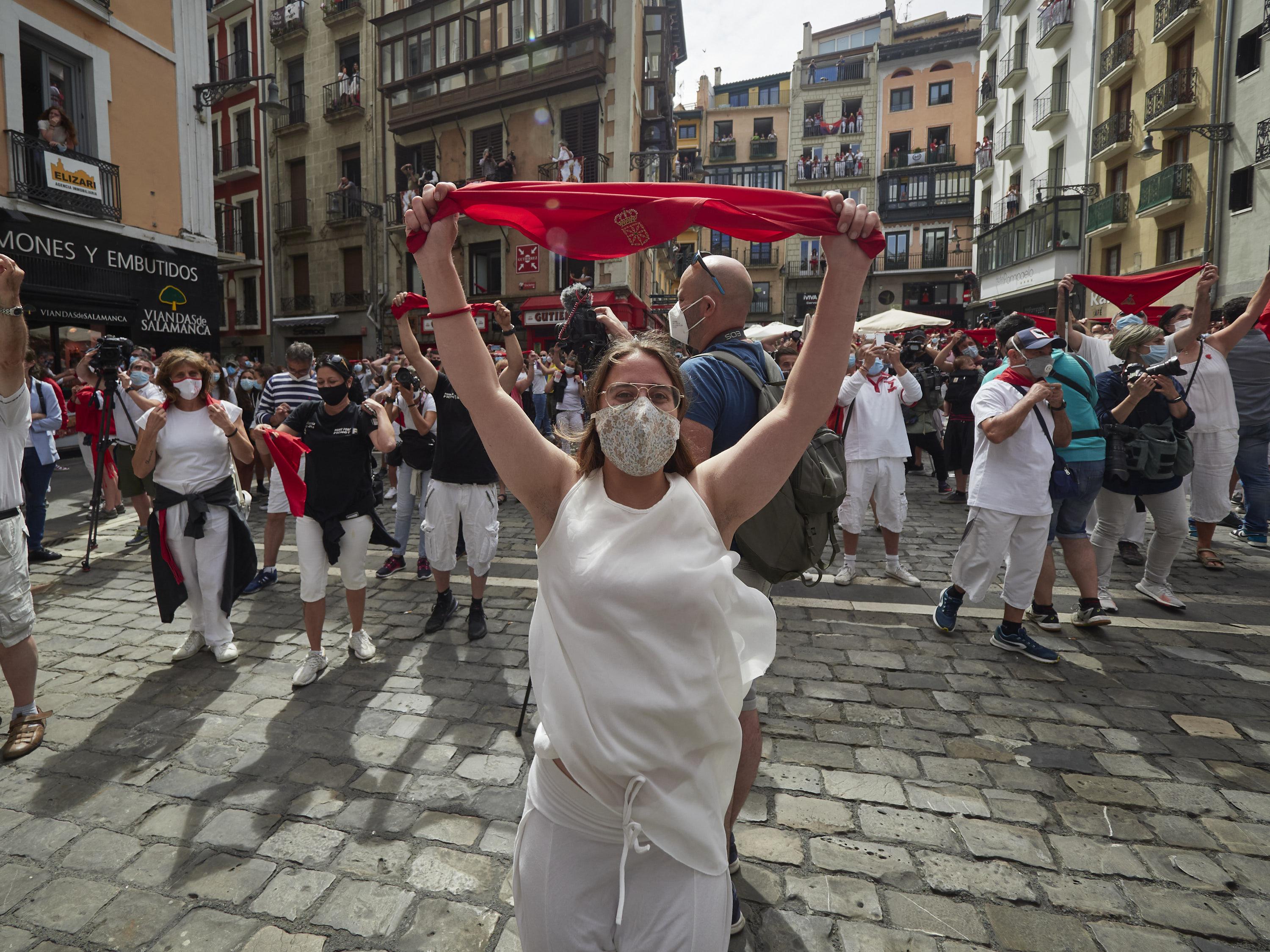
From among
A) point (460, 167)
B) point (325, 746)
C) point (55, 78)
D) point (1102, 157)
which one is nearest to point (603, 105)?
point (460, 167)

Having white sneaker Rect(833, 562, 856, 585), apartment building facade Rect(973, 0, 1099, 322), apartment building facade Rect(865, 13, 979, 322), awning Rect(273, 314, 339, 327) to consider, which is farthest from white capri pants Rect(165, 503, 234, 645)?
apartment building facade Rect(865, 13, 979, 322)

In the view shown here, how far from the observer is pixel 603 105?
24.4 m

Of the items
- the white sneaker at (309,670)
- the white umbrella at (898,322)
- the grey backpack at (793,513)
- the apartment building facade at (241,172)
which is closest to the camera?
the grey backpack at (793,513)

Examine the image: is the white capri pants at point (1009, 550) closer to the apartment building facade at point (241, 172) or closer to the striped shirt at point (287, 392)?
the striped shirt at point (287, 392)

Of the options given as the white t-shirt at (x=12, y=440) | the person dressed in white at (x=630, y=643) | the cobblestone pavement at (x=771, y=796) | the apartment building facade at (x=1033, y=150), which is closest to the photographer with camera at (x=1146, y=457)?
the cobblestone pavement at (x=771, y=796)

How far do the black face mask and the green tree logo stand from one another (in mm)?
15549

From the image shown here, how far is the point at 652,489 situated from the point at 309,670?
3.54 meters

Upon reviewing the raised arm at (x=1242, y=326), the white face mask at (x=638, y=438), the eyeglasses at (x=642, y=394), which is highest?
Answer: the raised arm at (x=1242, y=326)

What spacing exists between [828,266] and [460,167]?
94.1 feet

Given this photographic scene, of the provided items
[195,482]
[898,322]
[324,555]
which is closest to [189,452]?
[195,482]

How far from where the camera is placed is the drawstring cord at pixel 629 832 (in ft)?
4.95

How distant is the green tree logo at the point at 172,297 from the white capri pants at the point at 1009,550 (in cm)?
1863

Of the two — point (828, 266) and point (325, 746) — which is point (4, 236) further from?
point (828, 266)

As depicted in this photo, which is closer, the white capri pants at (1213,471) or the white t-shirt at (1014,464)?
the white t-shirt at (1014,464)
